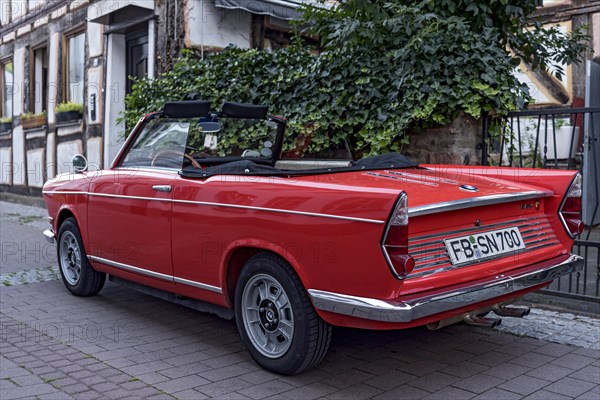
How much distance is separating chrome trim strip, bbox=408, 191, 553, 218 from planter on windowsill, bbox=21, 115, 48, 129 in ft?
43.9

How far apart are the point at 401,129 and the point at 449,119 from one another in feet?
1.55

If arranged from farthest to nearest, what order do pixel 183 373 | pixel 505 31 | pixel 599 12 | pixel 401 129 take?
pixel 599 12 → pixel 505 31 → pixel 401 129 → pixel 183 373

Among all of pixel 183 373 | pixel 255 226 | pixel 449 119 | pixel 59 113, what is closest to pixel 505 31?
pixel 449 119

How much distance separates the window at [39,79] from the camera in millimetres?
16266

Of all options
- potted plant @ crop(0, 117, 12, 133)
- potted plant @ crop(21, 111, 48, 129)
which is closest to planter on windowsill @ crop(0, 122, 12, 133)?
potted plant @ crop(0, 117, 12, 133)

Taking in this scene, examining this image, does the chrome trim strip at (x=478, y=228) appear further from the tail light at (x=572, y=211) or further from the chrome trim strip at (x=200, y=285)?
the chrome trim strip at (x=200, y=285)

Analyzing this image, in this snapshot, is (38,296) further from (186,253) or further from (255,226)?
(255,226)

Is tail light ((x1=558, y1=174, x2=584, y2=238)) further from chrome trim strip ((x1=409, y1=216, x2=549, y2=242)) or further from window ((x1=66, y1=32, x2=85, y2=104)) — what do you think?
window ((x1=66, y1=32, x2=85, y2=104))

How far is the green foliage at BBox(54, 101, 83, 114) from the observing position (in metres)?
13.7

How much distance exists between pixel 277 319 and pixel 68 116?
11448 millimetres

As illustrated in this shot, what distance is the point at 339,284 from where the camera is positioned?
338 centimetres

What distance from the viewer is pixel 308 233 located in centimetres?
348

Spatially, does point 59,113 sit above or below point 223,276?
above

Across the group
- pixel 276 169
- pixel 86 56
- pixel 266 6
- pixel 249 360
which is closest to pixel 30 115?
pixel 86 56
